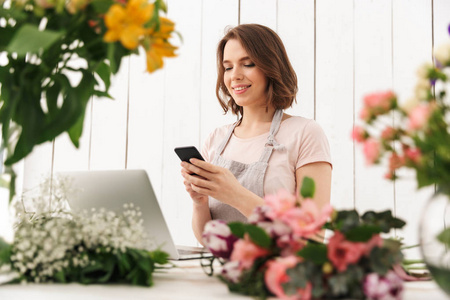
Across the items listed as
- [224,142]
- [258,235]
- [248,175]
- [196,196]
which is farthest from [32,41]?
[224,142]

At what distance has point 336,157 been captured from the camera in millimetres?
2434

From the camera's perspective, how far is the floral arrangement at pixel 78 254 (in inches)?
31.5

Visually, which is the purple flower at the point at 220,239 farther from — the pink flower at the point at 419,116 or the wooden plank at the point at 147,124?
the wooden plank at the point at 147,124

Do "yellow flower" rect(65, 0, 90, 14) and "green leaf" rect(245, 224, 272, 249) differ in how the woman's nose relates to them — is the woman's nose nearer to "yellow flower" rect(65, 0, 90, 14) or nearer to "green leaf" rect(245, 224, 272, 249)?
"yellow flower" rect(65, 0, 90, 14)

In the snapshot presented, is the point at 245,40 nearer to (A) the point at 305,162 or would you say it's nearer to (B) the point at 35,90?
(A) the point at 305,162

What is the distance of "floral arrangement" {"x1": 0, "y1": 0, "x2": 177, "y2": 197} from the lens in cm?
76

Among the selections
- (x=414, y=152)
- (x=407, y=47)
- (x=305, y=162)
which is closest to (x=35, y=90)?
(x=414, y=152)

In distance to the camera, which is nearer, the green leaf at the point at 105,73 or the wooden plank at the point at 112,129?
the green leaf at the point at 105,73

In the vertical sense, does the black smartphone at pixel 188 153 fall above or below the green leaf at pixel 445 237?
above

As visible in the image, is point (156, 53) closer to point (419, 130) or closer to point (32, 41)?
point (32, 41)

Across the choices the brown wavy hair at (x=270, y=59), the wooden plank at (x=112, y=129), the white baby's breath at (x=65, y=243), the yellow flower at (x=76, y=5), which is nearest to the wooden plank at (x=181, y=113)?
the wooden plank at (x=112, y=129)

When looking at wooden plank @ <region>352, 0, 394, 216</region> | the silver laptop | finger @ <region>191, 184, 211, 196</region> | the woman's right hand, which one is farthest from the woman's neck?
the silver laptop

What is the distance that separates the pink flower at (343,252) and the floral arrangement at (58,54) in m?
0.41

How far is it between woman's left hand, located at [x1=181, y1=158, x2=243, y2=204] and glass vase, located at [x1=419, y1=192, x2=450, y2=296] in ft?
2.83
